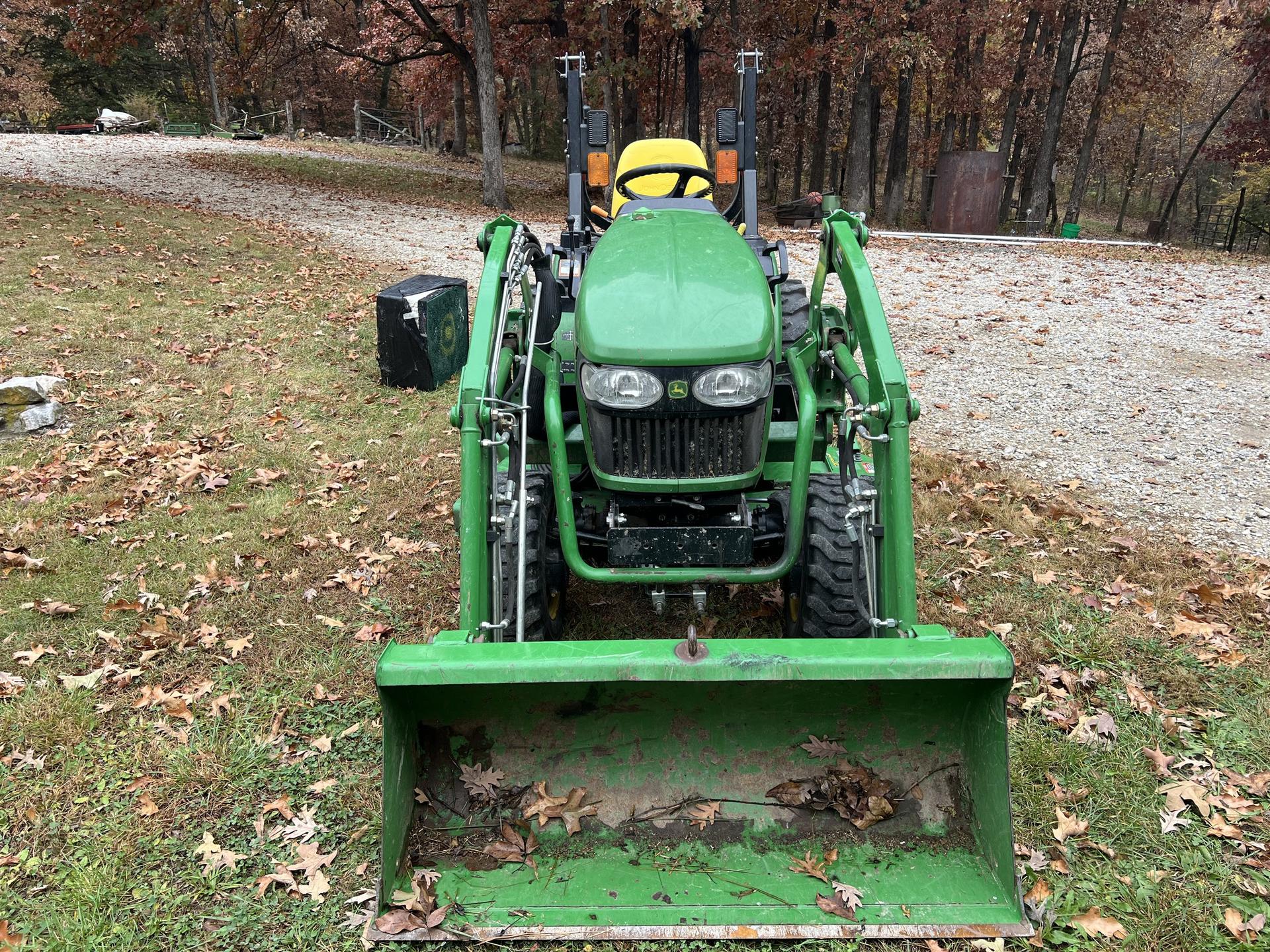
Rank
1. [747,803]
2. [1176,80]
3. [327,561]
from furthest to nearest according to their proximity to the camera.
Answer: [1176,80], [327,561], [747,803]

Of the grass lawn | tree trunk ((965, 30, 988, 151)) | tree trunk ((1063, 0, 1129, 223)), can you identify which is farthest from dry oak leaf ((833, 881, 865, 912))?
tree trunk ((1063, 0, 1129, 223))

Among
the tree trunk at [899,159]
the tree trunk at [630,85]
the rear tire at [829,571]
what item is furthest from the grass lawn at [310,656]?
the tree trunk at [899,159]

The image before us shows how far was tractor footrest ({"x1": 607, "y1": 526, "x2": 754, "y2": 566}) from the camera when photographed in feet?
10.6

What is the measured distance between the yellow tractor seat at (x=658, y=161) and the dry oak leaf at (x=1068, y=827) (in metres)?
4.26

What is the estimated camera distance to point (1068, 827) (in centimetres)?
303

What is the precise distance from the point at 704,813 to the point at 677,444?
1.24m

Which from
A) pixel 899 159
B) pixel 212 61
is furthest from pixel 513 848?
pixel 212 61

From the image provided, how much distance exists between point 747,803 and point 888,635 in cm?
79

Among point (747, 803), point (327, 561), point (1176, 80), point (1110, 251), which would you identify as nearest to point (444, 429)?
point (327, 561)

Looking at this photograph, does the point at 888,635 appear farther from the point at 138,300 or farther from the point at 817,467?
the point at 138,300

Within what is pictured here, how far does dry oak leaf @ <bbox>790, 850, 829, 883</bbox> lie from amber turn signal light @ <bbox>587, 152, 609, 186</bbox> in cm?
440

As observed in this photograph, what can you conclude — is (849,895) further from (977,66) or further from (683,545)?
(977,66)

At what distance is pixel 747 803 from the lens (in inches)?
110

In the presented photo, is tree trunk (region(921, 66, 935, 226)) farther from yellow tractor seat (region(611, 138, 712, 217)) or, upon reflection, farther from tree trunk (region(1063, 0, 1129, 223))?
yellow tractor seat (region(611, 138, 712, 217))
